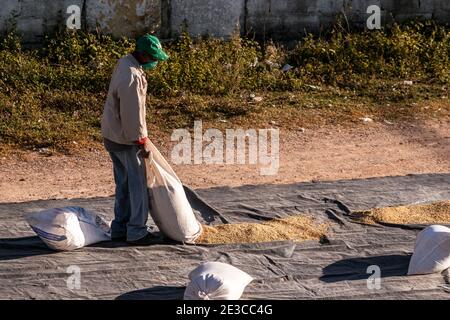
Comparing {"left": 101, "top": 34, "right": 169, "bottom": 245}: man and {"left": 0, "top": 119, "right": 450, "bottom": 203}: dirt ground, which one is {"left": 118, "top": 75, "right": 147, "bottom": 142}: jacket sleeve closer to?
{"left": 101, "top": 34, "right": 169, "bottom": 245}: man

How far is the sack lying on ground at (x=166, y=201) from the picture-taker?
686 cm

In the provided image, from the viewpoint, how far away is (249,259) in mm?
6770

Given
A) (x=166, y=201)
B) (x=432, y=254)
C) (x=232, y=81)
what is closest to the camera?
(x=432, y=254)

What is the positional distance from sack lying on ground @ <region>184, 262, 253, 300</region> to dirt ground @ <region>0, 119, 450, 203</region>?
2.37 m

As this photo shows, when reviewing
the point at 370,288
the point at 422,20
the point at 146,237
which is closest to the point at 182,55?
the point at 422,20

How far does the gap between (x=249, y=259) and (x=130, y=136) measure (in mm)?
1113

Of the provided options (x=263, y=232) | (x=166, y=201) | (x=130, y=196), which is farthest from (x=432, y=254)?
(x=130, y=196)

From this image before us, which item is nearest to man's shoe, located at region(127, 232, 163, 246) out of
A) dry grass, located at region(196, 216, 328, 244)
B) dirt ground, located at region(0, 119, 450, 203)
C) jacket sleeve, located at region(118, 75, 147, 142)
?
dry grass, located at region(196, 216, 328, 244)

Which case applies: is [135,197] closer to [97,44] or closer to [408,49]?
[97,44]

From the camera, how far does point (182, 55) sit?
35.9 feet

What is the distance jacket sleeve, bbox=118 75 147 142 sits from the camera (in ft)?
21.8

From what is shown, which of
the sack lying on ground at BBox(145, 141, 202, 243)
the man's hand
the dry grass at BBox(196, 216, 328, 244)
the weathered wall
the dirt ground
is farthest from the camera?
the weathered wall

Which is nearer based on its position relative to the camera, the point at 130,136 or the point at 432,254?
the point at 432,254

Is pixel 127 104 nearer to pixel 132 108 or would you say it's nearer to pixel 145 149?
pixel 132 108
